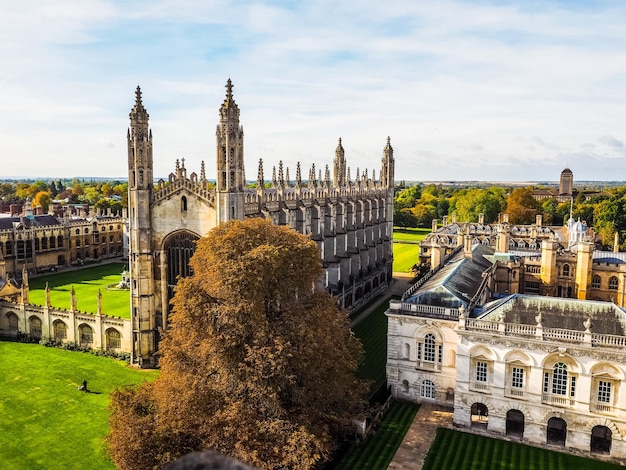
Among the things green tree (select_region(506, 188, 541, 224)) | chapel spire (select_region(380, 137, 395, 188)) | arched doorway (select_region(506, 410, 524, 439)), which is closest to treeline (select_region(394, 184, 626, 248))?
green tree (select_region(506, 188, 541, 224))

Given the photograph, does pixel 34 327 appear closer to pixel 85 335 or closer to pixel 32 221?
pixel 85 335

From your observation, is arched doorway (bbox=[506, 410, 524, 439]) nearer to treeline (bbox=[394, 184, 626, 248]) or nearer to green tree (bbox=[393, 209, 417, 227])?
treeline (bbox=[394, 184, 626, 248])

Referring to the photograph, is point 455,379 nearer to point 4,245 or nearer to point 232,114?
point 232,114

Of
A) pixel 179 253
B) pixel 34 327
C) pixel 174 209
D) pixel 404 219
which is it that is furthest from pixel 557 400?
pixel 404 219

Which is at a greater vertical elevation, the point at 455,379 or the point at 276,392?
the point at 276,392

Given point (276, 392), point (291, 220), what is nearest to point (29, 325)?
point (291, 220)
